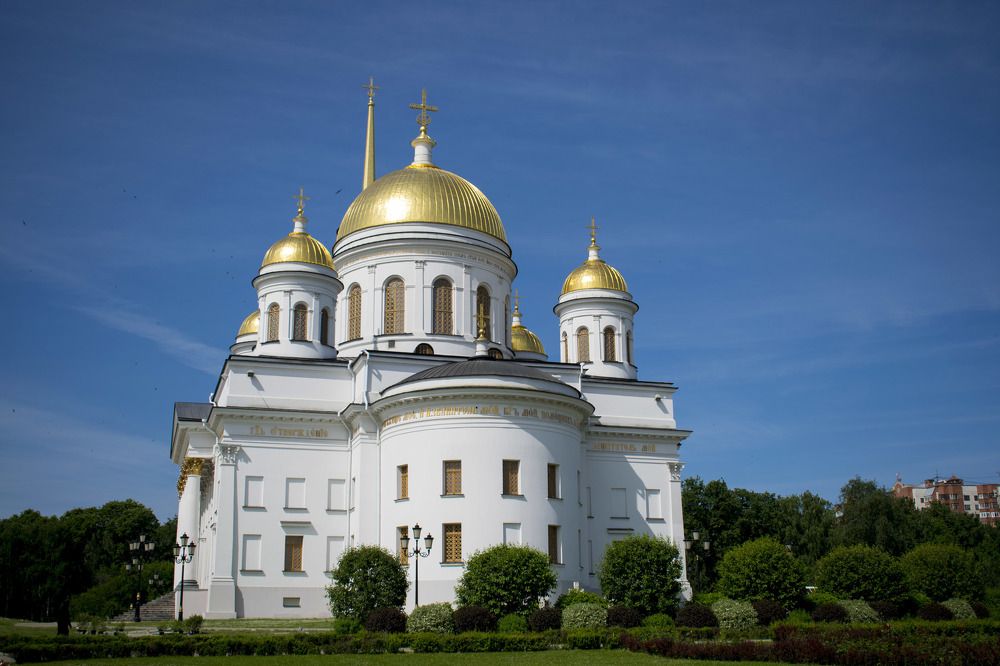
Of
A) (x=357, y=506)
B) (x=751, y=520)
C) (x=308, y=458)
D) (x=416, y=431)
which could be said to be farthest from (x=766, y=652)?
(x=751, y=520)

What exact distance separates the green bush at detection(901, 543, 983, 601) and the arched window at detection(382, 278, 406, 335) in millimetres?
19662

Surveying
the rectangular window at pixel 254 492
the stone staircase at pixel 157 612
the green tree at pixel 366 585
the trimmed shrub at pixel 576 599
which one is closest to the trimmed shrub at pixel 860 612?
the trimmed shrub at pixel 576 599

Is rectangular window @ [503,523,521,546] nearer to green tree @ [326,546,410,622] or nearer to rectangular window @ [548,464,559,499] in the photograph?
rectangular window @ [548,464,559,499]

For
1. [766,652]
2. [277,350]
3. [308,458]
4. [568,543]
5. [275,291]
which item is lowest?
[766,652]

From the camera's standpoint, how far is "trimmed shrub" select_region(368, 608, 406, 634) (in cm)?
2498

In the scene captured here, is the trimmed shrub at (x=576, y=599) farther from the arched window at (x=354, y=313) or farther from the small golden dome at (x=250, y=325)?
the small golden dome at (x=250, y=325)

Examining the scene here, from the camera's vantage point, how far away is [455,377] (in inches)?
1244

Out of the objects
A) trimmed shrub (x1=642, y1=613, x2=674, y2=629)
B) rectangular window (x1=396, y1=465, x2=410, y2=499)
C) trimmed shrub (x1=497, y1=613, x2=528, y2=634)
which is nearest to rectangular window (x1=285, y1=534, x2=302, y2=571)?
rectangular window (x1=396, y1=465, x2=410, y2=499)

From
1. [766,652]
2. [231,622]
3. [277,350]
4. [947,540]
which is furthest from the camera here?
[947,540]

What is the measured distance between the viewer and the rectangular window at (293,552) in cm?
3378

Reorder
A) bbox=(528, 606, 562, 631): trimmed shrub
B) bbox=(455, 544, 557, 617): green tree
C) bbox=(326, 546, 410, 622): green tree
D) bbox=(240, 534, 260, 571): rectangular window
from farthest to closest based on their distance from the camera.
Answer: bbox=(240, 534, 260, 571): rectangular window
bbox=(326, 546, 410, 622): green tree
bbox=(455, 544, 557, 617): green tree
bbox=(528, 606, 562, 631): trimmed shrub

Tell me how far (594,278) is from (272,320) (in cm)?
1329

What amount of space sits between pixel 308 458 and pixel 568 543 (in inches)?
375

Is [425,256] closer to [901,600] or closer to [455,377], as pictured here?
[455,377]
